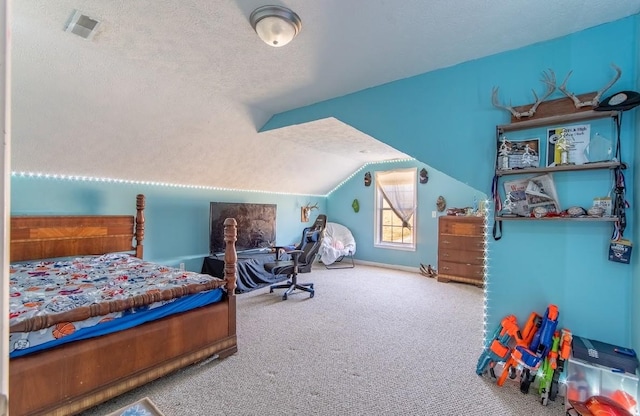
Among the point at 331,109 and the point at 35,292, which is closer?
the point at 35,292

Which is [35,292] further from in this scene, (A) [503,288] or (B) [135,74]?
(A) [503,288]

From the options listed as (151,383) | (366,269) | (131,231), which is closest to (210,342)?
(151,383)

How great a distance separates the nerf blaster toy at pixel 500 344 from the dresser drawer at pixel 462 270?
2.56 meters

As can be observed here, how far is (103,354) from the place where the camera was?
1.89 m

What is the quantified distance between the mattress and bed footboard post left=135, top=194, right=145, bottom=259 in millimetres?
847

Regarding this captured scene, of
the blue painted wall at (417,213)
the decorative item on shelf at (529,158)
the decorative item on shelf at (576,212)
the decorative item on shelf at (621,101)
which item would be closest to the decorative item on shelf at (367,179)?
the blue painted wall at (417,213)

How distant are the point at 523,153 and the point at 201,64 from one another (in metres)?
2.71

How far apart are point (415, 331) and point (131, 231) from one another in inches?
144

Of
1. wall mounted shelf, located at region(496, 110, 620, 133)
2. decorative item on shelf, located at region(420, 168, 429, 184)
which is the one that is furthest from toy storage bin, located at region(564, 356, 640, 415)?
decorative item on shelf, located at region(420, 168, 429, 184)

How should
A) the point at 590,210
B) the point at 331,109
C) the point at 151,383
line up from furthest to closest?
the point at 331,109 < the point at 151,383 < the point at 590,210

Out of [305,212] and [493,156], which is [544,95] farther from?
[305,212]

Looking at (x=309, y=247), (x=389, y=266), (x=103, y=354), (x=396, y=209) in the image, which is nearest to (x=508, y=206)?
(x=309, y=247)

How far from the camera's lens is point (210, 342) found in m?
2.45

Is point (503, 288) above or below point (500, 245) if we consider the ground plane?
below
